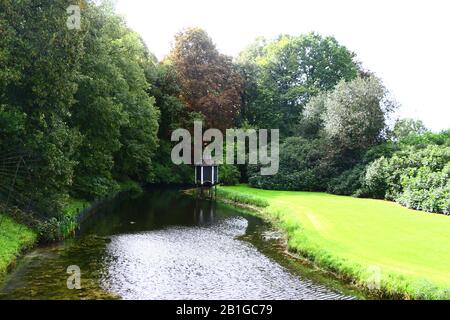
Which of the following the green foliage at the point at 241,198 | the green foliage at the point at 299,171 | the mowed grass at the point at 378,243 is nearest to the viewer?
the mowed grass at the point at 378,243

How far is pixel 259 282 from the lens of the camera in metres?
14.6

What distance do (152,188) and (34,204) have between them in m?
30.8

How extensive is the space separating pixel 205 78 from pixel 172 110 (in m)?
6.23

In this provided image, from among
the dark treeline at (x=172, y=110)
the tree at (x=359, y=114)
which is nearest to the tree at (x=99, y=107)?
the dark treeline at (x=172, y=110)

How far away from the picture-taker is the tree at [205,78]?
53688 millimetres

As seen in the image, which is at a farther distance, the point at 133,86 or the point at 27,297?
the point at 133,86

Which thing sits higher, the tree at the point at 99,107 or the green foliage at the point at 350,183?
the tree at the point at 99,107

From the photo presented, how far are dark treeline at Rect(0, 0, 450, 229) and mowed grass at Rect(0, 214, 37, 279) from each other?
6.16 feet

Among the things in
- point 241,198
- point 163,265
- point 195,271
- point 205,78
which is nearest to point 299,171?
point 241,198

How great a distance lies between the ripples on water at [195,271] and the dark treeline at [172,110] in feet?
16.3

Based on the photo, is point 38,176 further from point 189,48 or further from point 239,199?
point 189,48

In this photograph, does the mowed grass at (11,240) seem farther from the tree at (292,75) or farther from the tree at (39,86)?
the tree at (292,75)

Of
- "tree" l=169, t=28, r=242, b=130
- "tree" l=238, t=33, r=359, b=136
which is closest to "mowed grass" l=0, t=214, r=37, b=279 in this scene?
"tree" l=169, t=28, r=242, b=130
